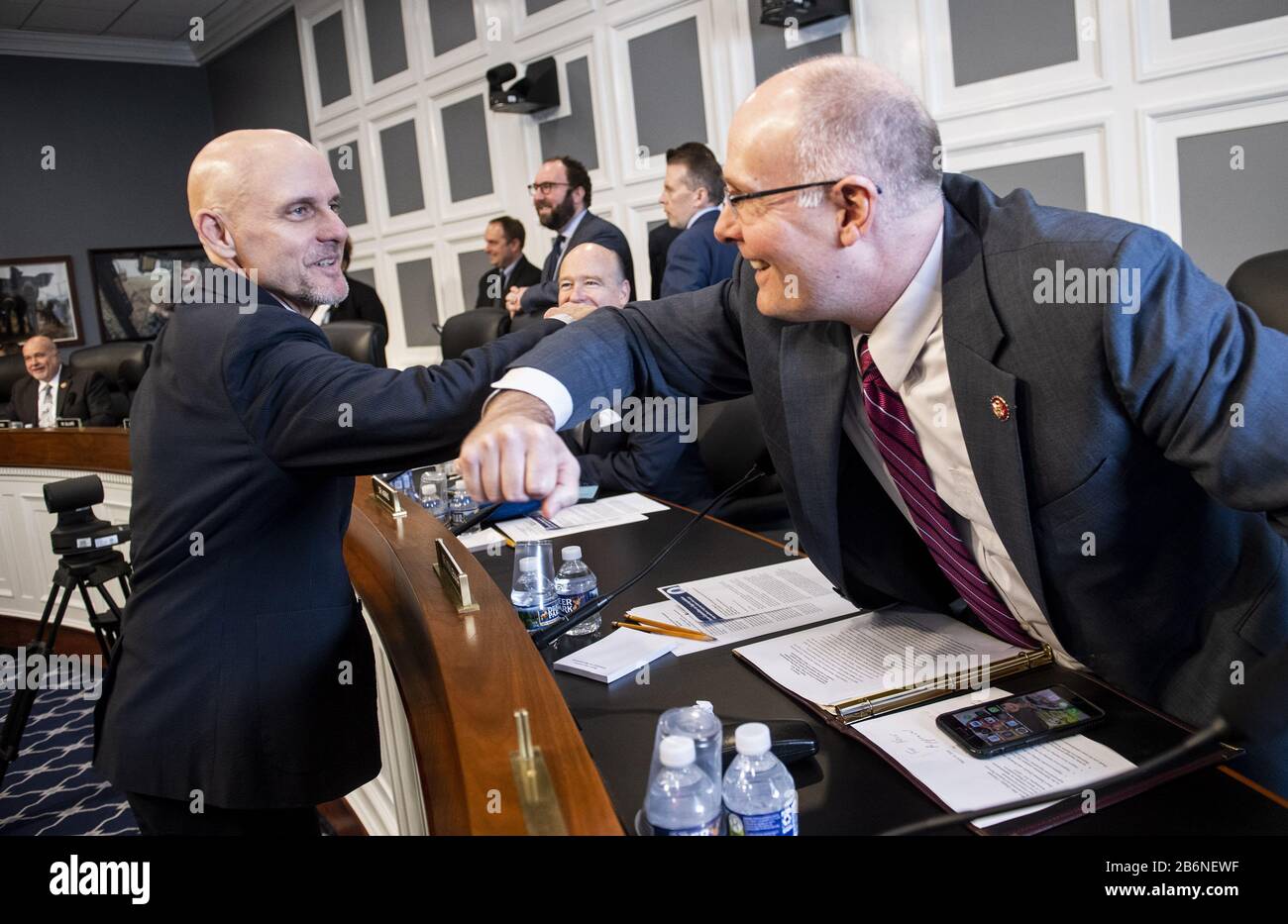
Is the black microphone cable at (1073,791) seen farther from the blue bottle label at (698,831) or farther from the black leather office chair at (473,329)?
the black leather office chair at (473,329)

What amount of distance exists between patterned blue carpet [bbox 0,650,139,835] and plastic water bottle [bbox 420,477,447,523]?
40.7 inches

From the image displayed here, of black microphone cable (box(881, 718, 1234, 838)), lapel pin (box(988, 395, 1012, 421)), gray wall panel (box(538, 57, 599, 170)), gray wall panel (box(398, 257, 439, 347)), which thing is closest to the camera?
black microphone cable (box(881, 718, 1234, 838))

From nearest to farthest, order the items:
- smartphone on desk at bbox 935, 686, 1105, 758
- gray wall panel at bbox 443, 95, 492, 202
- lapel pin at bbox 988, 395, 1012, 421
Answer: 1. smartphone on desk at bbox 935, 686, 1105, 758
2. lapel pin at bbox 988, 395, 1012, 421
3. gray wall panel at bbox 443, 95, 492, 202

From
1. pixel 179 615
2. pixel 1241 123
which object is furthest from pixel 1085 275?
pixel 1241 123

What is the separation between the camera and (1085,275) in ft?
3.72

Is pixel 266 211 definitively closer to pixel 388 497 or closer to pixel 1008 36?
pixel 388 497

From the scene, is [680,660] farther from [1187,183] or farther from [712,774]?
[1187,183]

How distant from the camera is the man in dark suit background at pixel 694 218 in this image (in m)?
3.94

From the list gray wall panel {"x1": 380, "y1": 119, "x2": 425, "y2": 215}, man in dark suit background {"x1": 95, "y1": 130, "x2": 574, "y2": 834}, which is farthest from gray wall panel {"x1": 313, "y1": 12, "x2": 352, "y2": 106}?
man in dark suit background {"x1": 95, "y1": 130, "x2": 574, "y2": 834}

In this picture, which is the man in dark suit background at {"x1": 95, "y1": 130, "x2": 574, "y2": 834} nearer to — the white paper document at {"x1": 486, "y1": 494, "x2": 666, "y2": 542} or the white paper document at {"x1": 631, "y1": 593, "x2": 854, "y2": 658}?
the white paper document at {"x1": 631, "y1": 593, "x2": 854, "y2": 658}

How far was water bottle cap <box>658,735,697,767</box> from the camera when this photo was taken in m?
0.83

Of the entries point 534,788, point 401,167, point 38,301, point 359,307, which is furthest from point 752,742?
point 38,301

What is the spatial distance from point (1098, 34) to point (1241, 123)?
1.89 feet

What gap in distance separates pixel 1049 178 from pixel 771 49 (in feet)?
5.02
